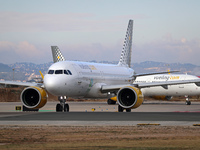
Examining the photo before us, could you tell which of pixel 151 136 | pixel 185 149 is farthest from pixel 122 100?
pixel 185 149

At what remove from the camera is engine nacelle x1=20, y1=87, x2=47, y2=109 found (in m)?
31.5

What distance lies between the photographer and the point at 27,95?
106 feet

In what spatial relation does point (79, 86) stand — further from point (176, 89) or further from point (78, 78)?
point (176, 89)

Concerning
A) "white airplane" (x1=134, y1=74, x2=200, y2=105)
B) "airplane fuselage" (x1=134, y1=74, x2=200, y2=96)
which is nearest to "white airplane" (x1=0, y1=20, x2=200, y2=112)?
"white airplane" (x1=134, y1=74, x2=200, y2=105)

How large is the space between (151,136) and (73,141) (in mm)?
2802

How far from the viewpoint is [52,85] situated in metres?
30.4

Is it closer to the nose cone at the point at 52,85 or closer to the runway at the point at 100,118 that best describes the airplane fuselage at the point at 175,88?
the nose cone at the point at 52,85

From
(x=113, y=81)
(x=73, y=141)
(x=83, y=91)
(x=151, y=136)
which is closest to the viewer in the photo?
(x=73, y=141)

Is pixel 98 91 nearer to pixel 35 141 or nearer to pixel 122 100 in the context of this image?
pixel 122 100

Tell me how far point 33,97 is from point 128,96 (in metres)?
6.75

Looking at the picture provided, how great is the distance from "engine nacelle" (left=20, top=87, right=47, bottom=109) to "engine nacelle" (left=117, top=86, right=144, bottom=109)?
5243mm

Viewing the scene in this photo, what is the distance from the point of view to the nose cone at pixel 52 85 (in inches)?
1198

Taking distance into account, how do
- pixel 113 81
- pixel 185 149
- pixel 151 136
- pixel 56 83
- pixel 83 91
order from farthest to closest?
pixel 113 81 → pixel 83 91 → pixel 56 83 → pixel 151 136 → pixel 185 149

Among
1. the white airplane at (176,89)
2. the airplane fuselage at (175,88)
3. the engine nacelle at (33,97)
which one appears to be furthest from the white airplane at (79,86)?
the airplane fuselage at (175,88)
